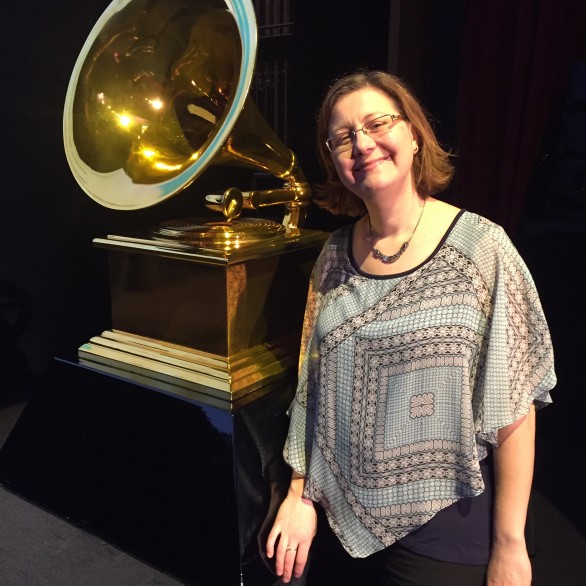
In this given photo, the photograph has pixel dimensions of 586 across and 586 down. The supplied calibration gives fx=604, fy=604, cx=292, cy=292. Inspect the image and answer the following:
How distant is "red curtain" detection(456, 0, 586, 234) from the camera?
Answer: 1.41 meters

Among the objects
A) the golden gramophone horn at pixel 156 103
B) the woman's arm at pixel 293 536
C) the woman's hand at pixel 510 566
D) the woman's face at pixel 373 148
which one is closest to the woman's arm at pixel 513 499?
the woman's hand at pixel 510 566

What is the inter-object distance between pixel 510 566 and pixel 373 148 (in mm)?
671

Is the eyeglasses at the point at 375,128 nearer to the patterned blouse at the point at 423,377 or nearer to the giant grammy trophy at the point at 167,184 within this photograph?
the patterned blouse at the point at 423,377

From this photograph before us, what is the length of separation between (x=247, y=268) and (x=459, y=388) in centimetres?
56

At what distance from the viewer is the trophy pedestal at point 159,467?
3.75 feet

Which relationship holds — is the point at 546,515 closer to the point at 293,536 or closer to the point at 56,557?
the point at 293,536

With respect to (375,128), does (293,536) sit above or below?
below

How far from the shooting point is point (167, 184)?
123 cm

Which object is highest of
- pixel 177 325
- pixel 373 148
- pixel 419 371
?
pixel 373 148

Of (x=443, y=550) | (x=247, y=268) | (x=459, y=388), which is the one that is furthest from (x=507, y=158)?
(x=443, y=550)

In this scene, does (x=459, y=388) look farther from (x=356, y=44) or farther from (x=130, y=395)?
(x=356, y=44)

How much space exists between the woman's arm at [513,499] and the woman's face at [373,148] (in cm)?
42

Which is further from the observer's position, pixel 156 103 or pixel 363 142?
pixel 156 103

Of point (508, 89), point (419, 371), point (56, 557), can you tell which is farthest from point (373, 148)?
point (56, 557)
